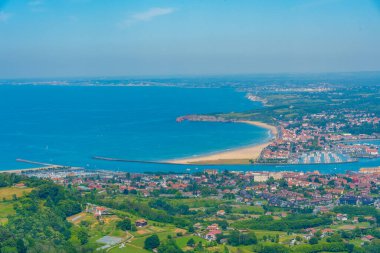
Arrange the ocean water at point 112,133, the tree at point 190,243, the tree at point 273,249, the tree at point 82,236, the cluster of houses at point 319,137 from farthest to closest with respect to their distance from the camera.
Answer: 1. the ocean water at point 112,133
2. the cluster of houses at point 319,137
3. the tree at point 190,243
4. the tree at point 82,236
5. the tree at point 273,249

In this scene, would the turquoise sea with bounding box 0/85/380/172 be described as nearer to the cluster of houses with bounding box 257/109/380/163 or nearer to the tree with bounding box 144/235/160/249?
the cluster of houses with bounding box 257/109/380/163

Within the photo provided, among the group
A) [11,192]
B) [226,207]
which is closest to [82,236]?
[11,192]

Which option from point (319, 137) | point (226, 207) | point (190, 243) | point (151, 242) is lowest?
point (226, 207)

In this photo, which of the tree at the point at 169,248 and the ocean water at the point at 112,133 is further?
the ocean water at the point at 112,133

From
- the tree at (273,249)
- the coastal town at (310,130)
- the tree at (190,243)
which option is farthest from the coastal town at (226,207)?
the coastal town at (310,130)

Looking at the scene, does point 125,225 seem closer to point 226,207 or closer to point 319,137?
point 226,207

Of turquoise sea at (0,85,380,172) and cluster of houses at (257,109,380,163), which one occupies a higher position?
cluster of houses at (257,109,380,163)

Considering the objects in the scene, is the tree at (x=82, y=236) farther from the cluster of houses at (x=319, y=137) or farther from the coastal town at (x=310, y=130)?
the cluster of houses at (x=319, y=137)

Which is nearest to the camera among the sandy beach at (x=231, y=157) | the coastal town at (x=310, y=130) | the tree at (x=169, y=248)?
the tree at (x=169, y=248)

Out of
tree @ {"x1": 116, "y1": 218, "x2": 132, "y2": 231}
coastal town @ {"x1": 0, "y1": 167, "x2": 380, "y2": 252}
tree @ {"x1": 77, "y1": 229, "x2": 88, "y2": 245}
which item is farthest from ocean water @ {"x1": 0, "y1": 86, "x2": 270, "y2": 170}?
tree @ {"x1": 77, "y1": 229, "x2": 88, "y2": 245}
